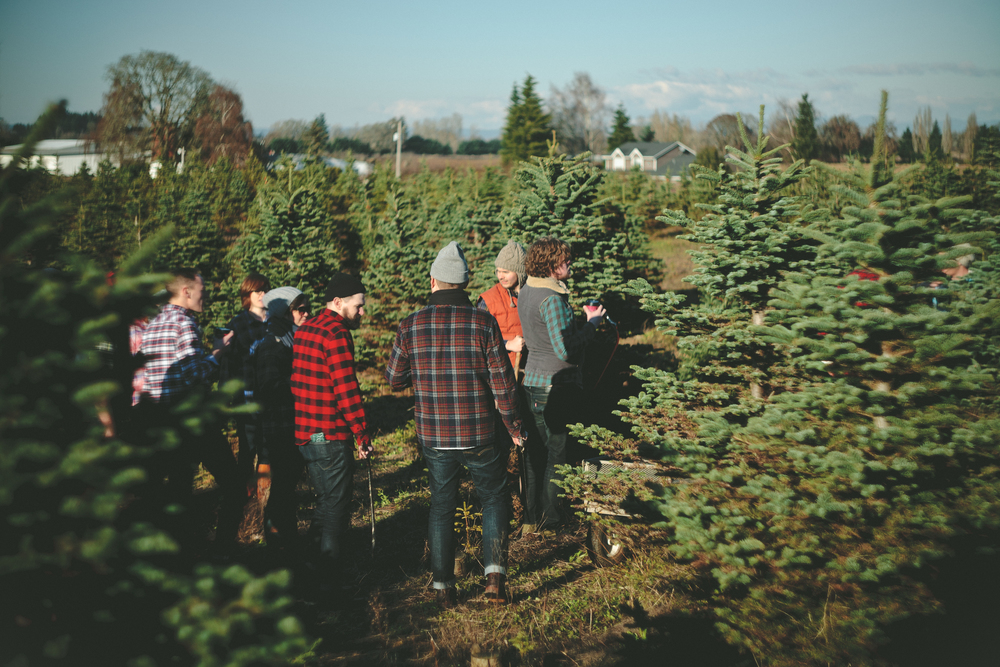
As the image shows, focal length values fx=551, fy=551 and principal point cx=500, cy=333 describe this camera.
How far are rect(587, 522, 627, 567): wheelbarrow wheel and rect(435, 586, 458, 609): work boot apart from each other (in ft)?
3.48

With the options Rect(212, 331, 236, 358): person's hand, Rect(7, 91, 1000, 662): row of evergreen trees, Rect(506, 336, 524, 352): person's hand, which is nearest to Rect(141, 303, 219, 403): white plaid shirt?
Rect(212, 331, 236, 358): person's hand

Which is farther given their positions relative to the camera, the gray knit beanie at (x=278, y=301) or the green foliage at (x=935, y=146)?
the green foliage at (x=935, y=146)

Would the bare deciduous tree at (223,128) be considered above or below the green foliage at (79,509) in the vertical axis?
above

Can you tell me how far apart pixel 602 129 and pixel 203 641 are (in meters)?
66.3

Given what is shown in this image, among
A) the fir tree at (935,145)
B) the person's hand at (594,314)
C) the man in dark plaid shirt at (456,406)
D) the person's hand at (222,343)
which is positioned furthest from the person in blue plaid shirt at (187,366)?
the fir tree at (935,145)

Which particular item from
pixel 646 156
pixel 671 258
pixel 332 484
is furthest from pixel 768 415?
pixel 646 156

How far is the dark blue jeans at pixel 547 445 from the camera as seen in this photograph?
4.16m

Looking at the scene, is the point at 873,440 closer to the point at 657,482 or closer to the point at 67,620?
the point at 657,482

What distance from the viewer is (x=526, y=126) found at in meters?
48.2

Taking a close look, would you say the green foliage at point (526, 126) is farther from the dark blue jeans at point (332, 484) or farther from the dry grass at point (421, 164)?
the dark blue jeans at point (332, 484)

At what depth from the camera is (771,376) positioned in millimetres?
3031

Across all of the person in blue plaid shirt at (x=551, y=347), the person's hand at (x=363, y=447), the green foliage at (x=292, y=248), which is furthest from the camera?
the green foliage at (x=292, y=248)

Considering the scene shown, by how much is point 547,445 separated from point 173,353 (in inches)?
109

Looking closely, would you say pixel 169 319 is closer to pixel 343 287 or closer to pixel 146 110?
pixel 343 287
